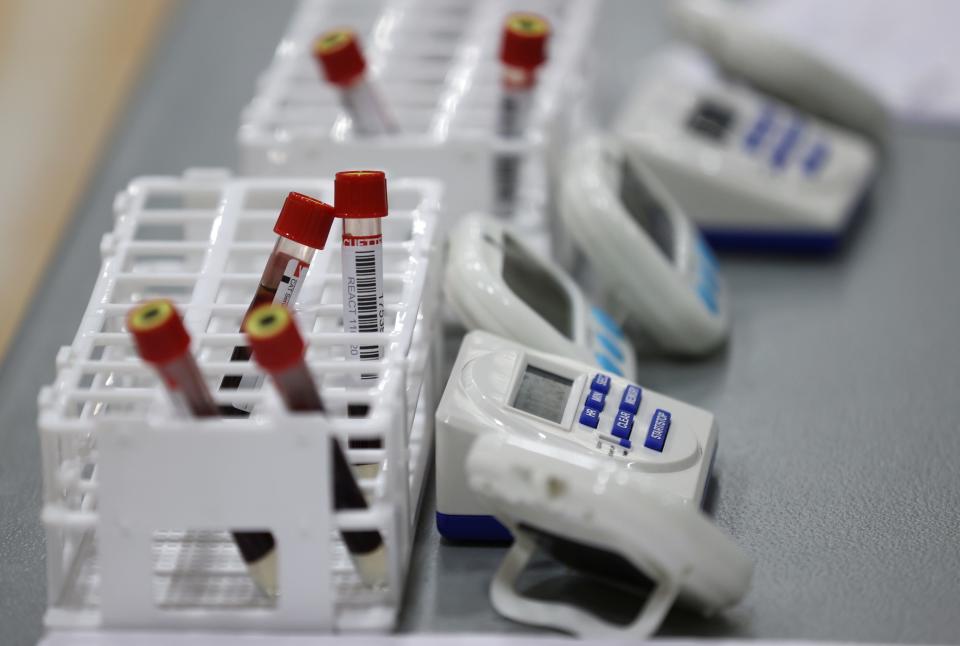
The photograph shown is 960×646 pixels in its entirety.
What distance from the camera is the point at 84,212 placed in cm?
142

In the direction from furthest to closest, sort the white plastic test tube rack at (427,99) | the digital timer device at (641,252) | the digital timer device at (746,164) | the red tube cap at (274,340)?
the digital timer device at (746,164)
the white plastic test tube rack at (427,99)
the digital timer device at (641,252)
the red tube cap at (274,340)

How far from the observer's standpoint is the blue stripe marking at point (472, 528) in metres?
0.94

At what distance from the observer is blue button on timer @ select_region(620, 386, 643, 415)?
3.08ft

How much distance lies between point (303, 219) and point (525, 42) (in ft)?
1.22

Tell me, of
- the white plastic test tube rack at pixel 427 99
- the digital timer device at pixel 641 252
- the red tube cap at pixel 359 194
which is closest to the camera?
the red tube cap at pixel 359 194

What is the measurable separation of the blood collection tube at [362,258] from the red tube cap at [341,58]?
293mm

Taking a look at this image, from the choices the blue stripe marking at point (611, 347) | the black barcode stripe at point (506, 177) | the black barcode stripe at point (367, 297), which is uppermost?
the black barcode stripe at point (367, 297)

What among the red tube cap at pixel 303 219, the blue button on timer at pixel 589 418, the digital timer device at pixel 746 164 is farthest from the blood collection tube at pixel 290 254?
the digital timer device at pixel 746 164

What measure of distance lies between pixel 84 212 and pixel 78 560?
622mm

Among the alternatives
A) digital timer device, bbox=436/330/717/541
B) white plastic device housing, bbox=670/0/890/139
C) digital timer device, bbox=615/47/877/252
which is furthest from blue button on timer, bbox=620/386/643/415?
white plastic device housing, bbox=670/0/890/139

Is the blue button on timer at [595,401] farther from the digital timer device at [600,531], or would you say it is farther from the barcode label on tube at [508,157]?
the barcode label on tube at [508,157]

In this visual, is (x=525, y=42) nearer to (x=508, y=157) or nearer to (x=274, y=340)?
(x=508, y=157)

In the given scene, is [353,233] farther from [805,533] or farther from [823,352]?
[823,352]

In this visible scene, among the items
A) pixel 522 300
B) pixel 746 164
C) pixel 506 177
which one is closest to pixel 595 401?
pixel 522 300
